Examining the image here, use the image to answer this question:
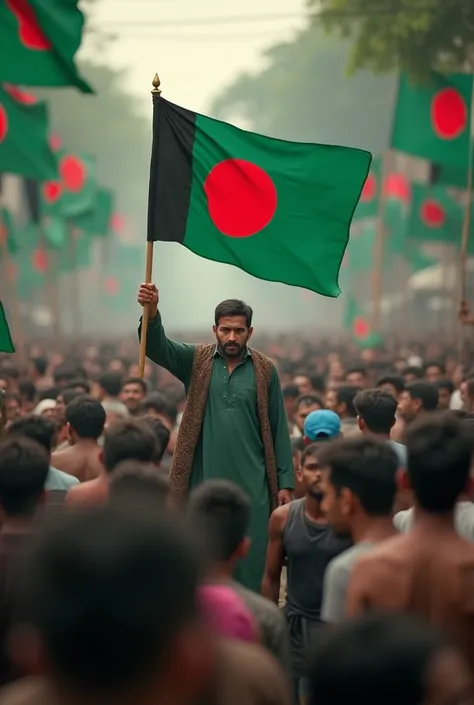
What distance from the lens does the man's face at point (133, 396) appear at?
1095 cm

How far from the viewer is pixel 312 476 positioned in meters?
5.57

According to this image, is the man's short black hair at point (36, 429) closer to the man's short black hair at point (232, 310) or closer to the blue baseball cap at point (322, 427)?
the man's short black hair at point (232, 310)

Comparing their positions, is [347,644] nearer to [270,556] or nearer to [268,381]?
[270,556]

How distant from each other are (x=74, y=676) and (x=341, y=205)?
6.43 metres

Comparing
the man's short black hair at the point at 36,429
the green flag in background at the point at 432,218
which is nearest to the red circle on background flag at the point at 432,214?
the green flag in background at the point at 432,218

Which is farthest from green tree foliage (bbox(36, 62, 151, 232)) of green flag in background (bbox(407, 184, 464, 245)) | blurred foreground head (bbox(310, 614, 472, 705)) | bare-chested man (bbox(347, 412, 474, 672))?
blurred foreground head (bbox(310, 614, 472, 705))

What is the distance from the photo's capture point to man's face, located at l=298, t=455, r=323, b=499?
542 cm

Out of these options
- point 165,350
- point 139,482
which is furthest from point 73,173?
point 139,482

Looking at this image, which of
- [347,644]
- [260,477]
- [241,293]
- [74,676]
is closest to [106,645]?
[74,676]

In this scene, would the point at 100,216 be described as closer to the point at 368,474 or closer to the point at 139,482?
the point at 139,482

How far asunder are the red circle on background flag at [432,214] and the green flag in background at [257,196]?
17804 millimetres

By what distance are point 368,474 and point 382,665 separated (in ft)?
6.07

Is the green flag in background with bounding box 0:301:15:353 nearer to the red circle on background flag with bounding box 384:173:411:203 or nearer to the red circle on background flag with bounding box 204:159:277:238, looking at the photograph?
the red circle on background flag with bounding box 204:159:277:238

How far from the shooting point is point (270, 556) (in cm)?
553
